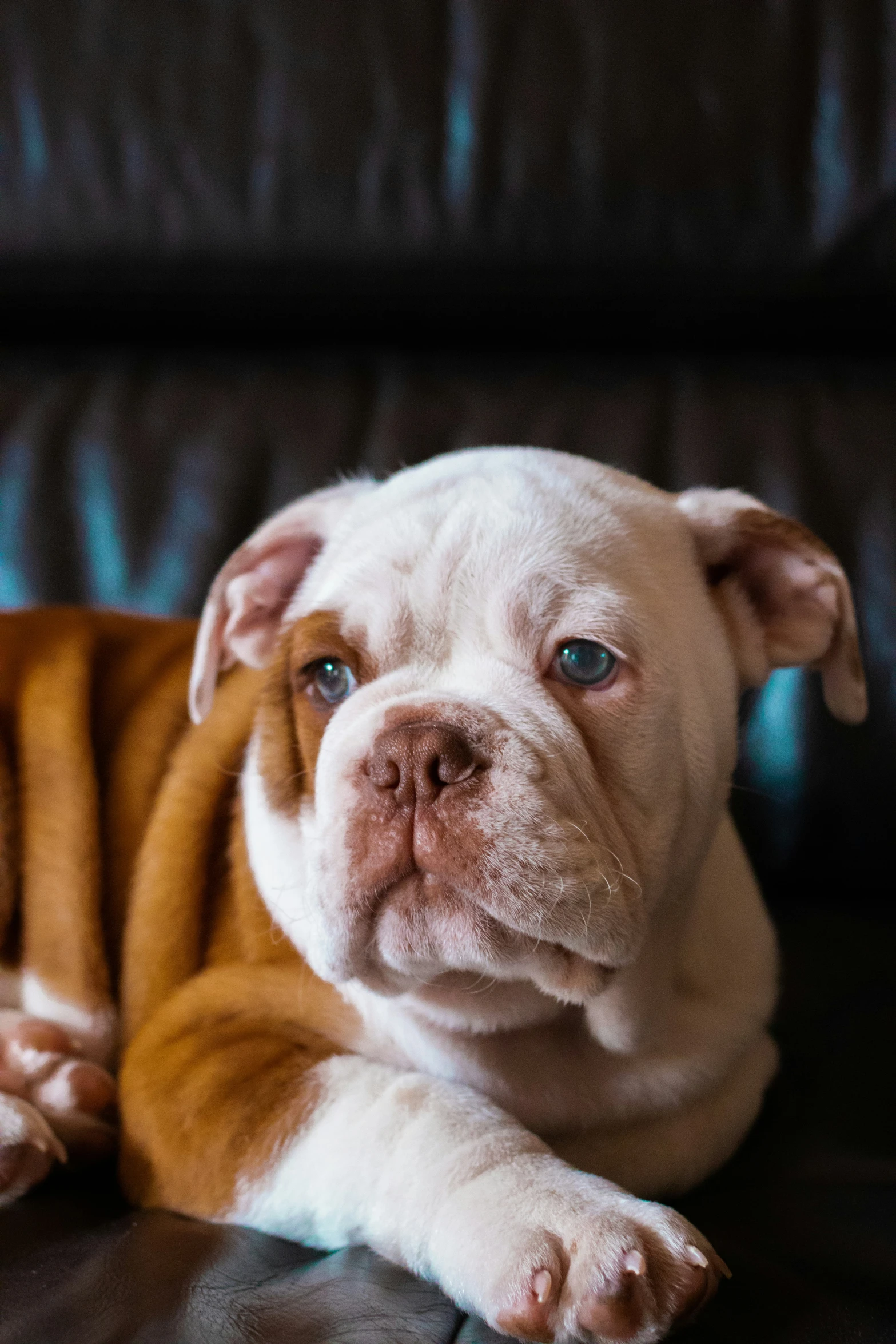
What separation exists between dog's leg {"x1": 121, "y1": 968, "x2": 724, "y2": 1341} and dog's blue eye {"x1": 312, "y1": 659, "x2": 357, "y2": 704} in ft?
1.08

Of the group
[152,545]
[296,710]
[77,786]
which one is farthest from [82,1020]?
[152,545]

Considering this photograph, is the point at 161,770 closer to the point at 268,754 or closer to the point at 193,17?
the point at 268,754

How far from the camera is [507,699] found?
43.6 inches

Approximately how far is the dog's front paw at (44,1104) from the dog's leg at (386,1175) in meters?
0.06

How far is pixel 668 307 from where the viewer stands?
2.20 meters

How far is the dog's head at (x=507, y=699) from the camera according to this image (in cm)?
103

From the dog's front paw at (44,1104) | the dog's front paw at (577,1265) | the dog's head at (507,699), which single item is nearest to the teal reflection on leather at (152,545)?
the dog's head at (507,699)

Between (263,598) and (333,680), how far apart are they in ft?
0.92

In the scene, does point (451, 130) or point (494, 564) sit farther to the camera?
point (451, 130)

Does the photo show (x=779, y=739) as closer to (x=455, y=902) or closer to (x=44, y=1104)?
(x=455, y=902)

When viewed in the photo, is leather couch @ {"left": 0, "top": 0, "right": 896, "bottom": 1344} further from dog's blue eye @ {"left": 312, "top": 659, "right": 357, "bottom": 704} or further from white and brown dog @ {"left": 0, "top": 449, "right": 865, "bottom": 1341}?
dog's blue eye @ {"left": 312, "top": 659, "right": 357, "bottom": 704}

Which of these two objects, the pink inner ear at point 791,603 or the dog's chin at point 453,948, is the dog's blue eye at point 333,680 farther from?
the pink inner ear at point 791,603

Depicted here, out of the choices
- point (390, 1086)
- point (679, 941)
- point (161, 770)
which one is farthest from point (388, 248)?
point (390, 1086)

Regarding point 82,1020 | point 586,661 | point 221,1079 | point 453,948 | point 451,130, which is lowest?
point 82,1020
